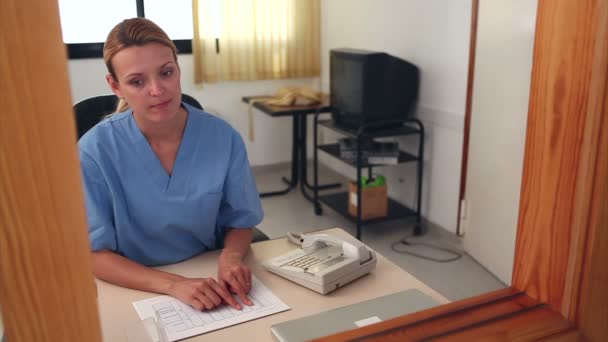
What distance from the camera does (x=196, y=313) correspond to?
1.08 m

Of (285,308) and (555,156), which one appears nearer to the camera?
(555,156)

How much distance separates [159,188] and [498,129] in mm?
1816

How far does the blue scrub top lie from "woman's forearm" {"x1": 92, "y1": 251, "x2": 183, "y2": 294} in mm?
100

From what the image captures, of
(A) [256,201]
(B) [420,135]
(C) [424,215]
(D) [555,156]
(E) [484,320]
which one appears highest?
(D) [555,156]

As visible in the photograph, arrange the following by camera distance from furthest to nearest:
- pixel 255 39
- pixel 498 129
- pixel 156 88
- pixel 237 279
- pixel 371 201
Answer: pixel 255 39 → pixel 371 201 → pixel 498 129 → pixel 156 88 → pixel 237 279

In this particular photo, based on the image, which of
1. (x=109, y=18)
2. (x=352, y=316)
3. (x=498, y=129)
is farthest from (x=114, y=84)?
(x=109, y=18)

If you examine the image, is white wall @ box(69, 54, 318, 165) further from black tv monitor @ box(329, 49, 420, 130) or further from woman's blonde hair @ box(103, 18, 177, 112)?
→ woman's blonde hair @ box(103, 18, 177, 112)

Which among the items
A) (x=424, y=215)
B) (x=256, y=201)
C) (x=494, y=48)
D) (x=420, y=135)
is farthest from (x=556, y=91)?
(x=424, y=215)

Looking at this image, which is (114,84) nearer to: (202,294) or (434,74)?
(202,294)

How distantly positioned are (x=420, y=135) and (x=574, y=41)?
279 centimetres

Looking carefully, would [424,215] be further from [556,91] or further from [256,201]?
[556,91]

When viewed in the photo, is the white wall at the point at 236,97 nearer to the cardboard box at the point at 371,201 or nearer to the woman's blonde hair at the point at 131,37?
the cardboard box at the point at 371,201

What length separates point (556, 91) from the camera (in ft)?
1.55

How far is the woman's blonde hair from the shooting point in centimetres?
132
